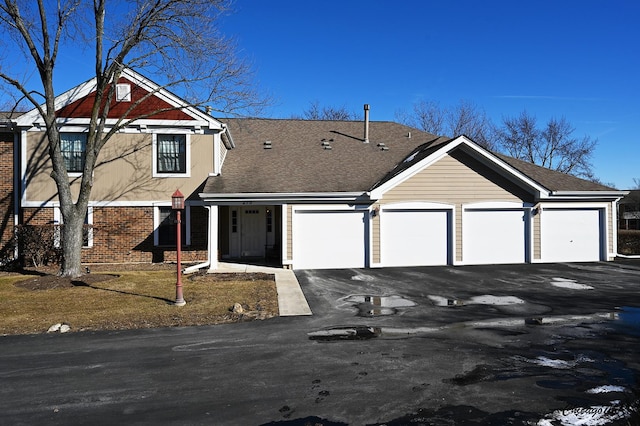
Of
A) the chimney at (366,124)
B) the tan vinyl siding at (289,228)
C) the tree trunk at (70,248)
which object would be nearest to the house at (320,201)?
the tan vinyl siding at (289,228)

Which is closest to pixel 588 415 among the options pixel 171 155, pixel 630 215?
pixel 171 155

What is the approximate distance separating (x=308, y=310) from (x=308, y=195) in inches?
252

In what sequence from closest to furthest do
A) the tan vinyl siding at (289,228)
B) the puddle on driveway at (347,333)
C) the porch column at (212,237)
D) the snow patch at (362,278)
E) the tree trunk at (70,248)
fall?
the puddle on driveway at (347,333)
the tree trunk at (70,248)
the snow patch at (362,278)
the porch column at (212,237)
the tan vinyl siding at (289,228)

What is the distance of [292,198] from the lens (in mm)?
14430

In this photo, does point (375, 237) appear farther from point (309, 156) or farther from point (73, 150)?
point (73, 150)

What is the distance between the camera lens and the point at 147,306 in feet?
29.3

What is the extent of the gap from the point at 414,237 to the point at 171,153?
9.99 m

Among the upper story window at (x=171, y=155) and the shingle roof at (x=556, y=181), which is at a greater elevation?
the upper story window at (x=171, y=155)

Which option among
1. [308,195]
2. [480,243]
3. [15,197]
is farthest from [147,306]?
[480,243]

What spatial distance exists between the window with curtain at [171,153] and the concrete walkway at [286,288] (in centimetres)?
422

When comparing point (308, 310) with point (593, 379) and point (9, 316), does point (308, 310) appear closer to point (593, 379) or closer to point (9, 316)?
point (593, 379)

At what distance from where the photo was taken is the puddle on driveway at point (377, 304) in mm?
8500

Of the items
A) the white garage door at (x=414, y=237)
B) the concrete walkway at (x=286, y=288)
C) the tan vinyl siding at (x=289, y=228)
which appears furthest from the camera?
the white garage door at (x=414, y=237)

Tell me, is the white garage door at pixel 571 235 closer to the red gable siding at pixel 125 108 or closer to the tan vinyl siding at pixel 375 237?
the tan vinyl siding at pixel 375 237
